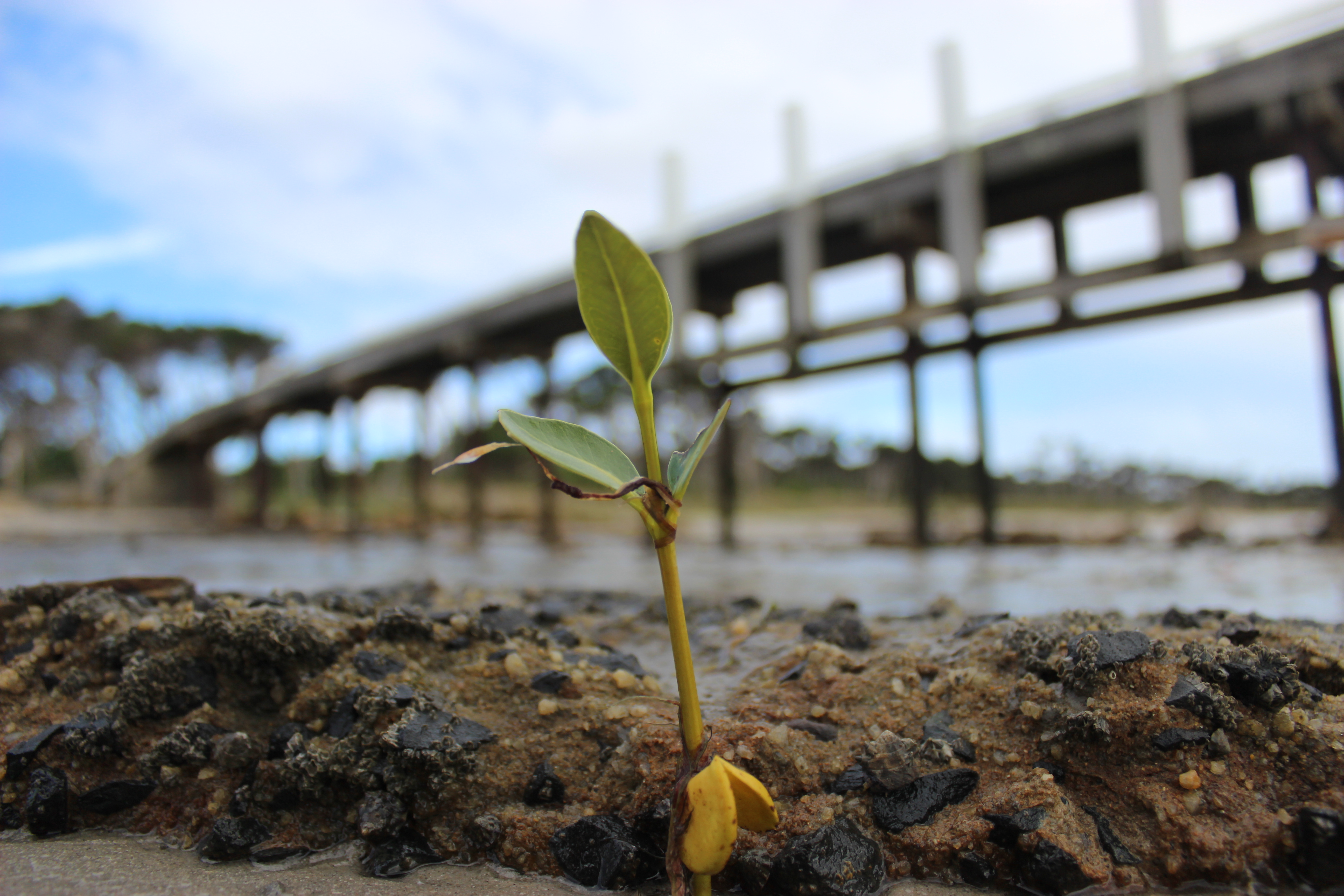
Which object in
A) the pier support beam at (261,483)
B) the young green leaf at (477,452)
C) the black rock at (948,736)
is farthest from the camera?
the pier support beam at (261,483)

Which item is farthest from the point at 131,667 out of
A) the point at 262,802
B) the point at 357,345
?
the point at 357,345

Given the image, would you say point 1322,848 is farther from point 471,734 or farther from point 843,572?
point 843,572

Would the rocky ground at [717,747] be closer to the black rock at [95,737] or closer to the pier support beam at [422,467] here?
the black rock at [95,737]

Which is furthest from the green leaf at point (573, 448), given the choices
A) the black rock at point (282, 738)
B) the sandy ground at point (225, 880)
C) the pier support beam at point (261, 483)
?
the pier support beam at point (261, 483)

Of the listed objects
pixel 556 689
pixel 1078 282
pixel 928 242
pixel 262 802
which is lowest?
pixel 262 802

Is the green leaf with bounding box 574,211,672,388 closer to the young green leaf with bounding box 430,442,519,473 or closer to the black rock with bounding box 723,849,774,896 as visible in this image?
the young green leaf with bounding box 430,442,519,473

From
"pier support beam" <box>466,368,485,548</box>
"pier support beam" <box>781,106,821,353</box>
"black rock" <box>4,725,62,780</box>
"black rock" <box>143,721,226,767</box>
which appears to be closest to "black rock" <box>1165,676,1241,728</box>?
"black rock" <box>143,721,226,767</box>

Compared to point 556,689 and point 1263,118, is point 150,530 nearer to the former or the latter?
point 556,689
